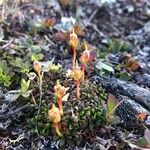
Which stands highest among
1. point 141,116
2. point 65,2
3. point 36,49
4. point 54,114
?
point 65,2

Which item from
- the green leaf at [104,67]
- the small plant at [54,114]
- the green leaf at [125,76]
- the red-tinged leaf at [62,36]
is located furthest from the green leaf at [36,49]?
the small plant at [54,114]

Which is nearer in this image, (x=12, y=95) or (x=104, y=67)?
(x=12, y=95)

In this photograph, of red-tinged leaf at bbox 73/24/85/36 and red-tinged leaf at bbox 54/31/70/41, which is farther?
red-tinged leaf at bbox 73/24/85/36

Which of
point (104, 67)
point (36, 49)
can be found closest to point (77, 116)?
point (104, 67)

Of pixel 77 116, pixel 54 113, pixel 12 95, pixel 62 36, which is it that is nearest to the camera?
pixel 54 113

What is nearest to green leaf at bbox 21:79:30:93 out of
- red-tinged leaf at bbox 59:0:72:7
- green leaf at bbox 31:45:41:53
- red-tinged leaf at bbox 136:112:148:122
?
green leaf at bbox 31:45:41:53

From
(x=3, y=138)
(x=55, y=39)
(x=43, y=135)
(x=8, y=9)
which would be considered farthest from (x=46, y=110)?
(x=8, y=9)

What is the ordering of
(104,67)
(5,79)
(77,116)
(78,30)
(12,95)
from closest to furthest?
1. (77,116)
2. (12,95)
3. (5,79)
4. (104,67)
5. (78,30)

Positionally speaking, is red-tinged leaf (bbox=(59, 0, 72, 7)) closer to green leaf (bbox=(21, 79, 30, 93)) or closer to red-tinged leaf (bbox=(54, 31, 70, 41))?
red-tinged leaf (bbox=(54, 31, 70, 41))

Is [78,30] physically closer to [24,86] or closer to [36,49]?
[36,49]

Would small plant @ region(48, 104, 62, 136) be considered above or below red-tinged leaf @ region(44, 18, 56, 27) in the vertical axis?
below

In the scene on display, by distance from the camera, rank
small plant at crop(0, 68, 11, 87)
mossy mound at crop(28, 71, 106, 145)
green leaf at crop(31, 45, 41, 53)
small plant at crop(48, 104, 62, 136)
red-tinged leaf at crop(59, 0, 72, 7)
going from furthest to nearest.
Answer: red-tinged leaf at crop(59, 0, 72, 7)
green leaf at crop(31, 45, 41, 53)
small plant at crop(0, 68, 11, 87)
mossy mound at crop(28, 71, 106, 145)
small plant at crop(48, 104, 62, 136)

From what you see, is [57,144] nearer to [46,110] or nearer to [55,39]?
[46,110]
